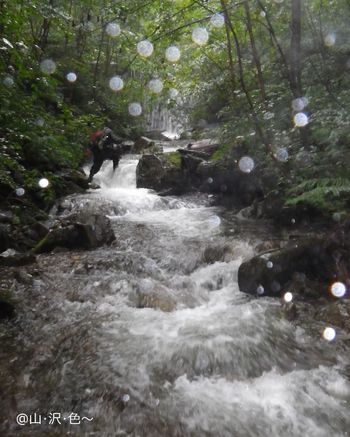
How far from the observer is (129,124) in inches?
955

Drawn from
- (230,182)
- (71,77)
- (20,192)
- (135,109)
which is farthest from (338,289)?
(135,109)

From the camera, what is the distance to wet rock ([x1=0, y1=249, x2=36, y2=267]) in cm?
649

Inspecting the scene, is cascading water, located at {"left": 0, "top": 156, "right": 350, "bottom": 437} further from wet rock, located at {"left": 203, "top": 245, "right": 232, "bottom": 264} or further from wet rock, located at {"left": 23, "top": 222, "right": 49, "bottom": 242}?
wet rock, located at {"left": 23, "top": 222, "right": 49, "bottom": 242}

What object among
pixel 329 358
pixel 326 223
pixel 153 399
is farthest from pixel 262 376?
pixel 326 223

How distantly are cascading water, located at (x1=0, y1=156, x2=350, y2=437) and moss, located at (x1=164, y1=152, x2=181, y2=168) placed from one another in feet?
25.9

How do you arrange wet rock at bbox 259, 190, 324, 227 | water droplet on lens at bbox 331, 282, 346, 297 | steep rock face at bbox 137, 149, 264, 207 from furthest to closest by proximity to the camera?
steep rock face at bbox 137, 149, 264, 207 → wet rock at bbox 259, 190, 324, 227 → water droplet on lens at bbox 331, 282, 346, 297

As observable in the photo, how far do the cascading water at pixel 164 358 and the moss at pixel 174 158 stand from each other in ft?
25.9

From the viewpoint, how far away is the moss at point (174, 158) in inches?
571

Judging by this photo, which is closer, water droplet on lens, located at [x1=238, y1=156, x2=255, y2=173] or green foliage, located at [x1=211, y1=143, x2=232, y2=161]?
green foliage, located at [x1=211, y1=143, x2=232, y2=161]

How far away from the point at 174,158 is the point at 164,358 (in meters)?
11.4

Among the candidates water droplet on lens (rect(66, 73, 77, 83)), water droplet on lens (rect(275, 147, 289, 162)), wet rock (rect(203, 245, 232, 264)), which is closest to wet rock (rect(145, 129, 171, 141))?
water droplet on lens (rect(66, 73, 77, 83))

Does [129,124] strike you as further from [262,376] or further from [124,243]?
[262,376]

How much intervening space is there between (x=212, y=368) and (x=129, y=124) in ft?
72.2

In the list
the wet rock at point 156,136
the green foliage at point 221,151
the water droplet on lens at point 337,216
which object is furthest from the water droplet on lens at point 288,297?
the wet rock at point 156,136
